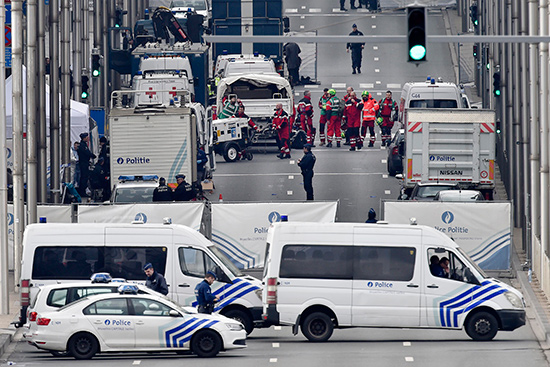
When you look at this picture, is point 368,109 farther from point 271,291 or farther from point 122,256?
point 271,291

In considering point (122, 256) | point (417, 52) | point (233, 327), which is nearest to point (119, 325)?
point (233, 327)

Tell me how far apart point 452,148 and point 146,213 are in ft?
33.1

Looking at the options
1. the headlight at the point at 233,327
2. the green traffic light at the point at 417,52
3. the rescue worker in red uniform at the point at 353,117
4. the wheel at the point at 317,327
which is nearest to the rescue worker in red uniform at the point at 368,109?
the rescue worker in red uniform at the point at 353,117

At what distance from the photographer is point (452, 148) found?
38812 millimetres

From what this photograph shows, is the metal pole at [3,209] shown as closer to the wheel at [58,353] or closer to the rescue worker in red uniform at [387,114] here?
the wheel at [58,353]

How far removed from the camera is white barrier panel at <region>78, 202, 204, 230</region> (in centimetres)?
3250

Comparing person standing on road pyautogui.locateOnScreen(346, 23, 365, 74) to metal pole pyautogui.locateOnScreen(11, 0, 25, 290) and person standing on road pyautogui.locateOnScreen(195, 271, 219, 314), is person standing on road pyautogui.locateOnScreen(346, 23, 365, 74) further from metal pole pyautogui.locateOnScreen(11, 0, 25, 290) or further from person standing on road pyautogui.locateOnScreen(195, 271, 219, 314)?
person standing on road pyautogui.locateOnScreen(195, 271, 219, 314)

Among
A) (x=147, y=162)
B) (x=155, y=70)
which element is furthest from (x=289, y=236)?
(x=155, y=70)

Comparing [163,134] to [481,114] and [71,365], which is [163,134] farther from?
[71,365]

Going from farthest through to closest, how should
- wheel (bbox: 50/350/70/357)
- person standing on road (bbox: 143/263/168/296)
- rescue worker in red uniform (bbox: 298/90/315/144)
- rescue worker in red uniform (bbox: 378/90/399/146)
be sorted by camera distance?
rescue worker in red uniform (bbox: 298/90/315/144), rescue worker in red uniform (bbox: 378/90/399/146), person standing on road (bbox: 143/263/168/296), wheel (bbox: 50/350/70/357)

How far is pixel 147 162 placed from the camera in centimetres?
3803

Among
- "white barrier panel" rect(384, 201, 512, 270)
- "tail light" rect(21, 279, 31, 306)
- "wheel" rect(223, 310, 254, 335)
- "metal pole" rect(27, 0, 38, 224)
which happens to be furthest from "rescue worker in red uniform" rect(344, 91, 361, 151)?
"tail light" rect(21, 279, 31, 306)

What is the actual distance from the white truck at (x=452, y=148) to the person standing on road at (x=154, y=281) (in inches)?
561

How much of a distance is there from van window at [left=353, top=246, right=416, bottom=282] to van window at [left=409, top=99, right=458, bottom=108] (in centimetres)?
1958
